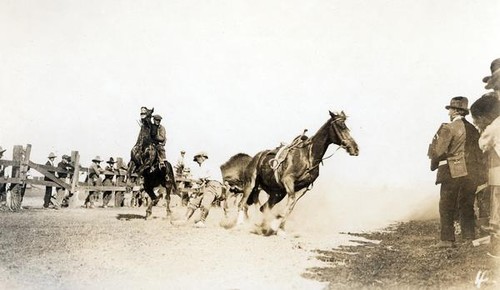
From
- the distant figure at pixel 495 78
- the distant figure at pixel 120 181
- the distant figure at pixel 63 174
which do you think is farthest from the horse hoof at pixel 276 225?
the distant figure at pixel 120 181

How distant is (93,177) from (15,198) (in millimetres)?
4377

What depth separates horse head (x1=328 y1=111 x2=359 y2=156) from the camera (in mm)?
7605

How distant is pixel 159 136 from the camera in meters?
10.1

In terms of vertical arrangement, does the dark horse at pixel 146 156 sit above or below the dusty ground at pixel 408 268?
above

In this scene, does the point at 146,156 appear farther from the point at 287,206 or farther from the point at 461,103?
the point at 461,103

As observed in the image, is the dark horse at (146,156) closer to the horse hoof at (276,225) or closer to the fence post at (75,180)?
the horse hoof at (276,225)

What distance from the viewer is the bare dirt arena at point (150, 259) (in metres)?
4.68

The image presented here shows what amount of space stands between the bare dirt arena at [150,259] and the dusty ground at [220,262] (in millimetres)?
12

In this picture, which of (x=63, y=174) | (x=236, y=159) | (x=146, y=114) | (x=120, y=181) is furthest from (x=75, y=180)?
(x=236, y=159)

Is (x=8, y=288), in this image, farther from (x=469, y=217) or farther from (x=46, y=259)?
(x=469, y=217)

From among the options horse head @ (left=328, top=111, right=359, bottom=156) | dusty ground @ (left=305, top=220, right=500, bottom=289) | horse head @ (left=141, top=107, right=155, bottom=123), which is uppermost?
horse head @ (left=141, top=107, right=155, bottom=123)

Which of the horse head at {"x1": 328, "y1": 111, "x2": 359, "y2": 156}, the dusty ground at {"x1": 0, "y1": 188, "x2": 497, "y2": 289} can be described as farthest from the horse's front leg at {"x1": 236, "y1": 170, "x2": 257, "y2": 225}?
the horse head at {"x1": 328, "y1": 111, "x2": 359, "y2": 156}

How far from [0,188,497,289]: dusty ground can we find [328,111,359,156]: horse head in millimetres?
1752

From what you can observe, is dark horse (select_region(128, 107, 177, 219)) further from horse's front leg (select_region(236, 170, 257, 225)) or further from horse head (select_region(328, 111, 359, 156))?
horse head (select_region(328, 111, 359, 156))
